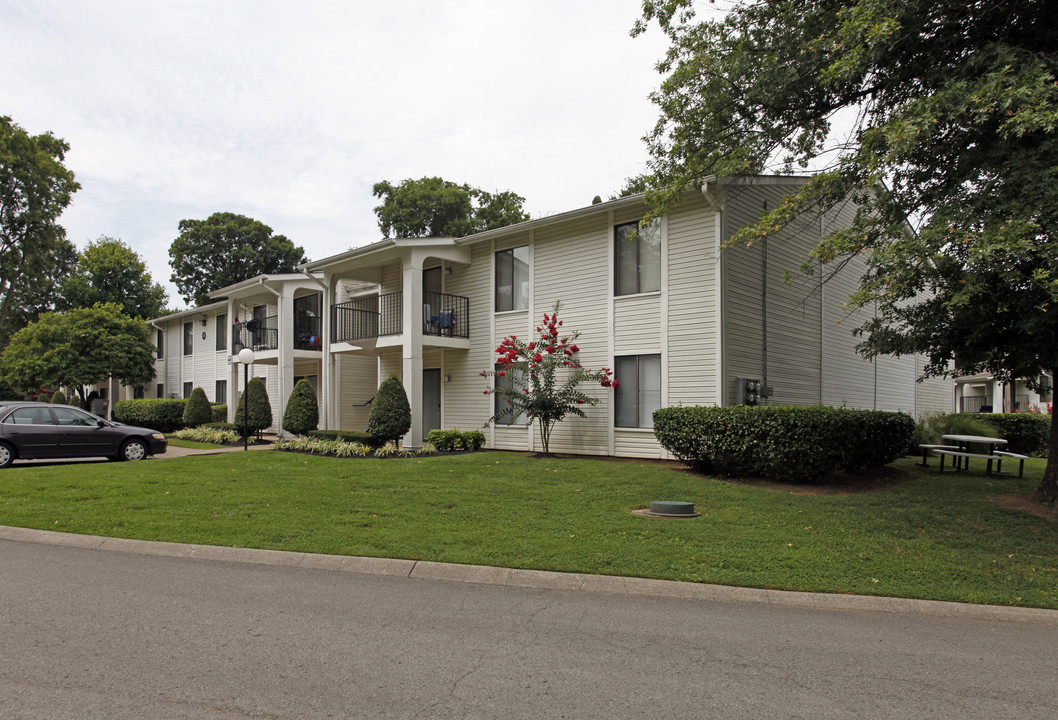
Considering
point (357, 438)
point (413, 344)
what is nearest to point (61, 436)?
point (357, 438)

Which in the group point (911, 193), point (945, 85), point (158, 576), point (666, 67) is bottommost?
point (158, 576)

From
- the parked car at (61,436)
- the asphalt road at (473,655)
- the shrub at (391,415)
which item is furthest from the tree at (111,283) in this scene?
the asphalt road at (473,655)

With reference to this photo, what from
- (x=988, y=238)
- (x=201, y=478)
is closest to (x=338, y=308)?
(x=201, y=478)

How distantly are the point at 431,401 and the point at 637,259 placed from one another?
25.1 feet

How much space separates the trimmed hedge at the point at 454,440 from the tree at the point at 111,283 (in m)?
33.3

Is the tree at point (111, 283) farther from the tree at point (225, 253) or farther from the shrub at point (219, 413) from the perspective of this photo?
the shrub at point (219, 413)

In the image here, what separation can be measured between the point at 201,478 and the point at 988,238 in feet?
38.7

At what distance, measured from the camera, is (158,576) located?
6180 millimetres

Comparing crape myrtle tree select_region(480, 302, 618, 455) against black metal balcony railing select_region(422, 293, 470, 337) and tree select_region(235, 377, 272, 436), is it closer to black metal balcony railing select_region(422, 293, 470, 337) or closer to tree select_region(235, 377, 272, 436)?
black metal balcony railing select_region(422, 293, 470, 337)

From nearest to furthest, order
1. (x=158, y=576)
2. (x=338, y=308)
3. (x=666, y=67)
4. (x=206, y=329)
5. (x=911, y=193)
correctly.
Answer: (x=158, y=576)
(x=911, y=193)
(x=666, y=67)
(x=338, y=308)
(x=206, y=329)

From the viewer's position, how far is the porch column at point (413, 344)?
16.8 meters

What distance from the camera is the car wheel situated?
15.5m

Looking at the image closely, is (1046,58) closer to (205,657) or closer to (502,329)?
(205,657)

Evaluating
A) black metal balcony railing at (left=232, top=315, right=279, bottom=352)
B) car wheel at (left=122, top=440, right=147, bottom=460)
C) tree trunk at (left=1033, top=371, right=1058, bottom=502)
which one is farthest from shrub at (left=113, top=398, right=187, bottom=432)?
tree trunk at (left=1033, top=371, right=1058, bottom=502)
